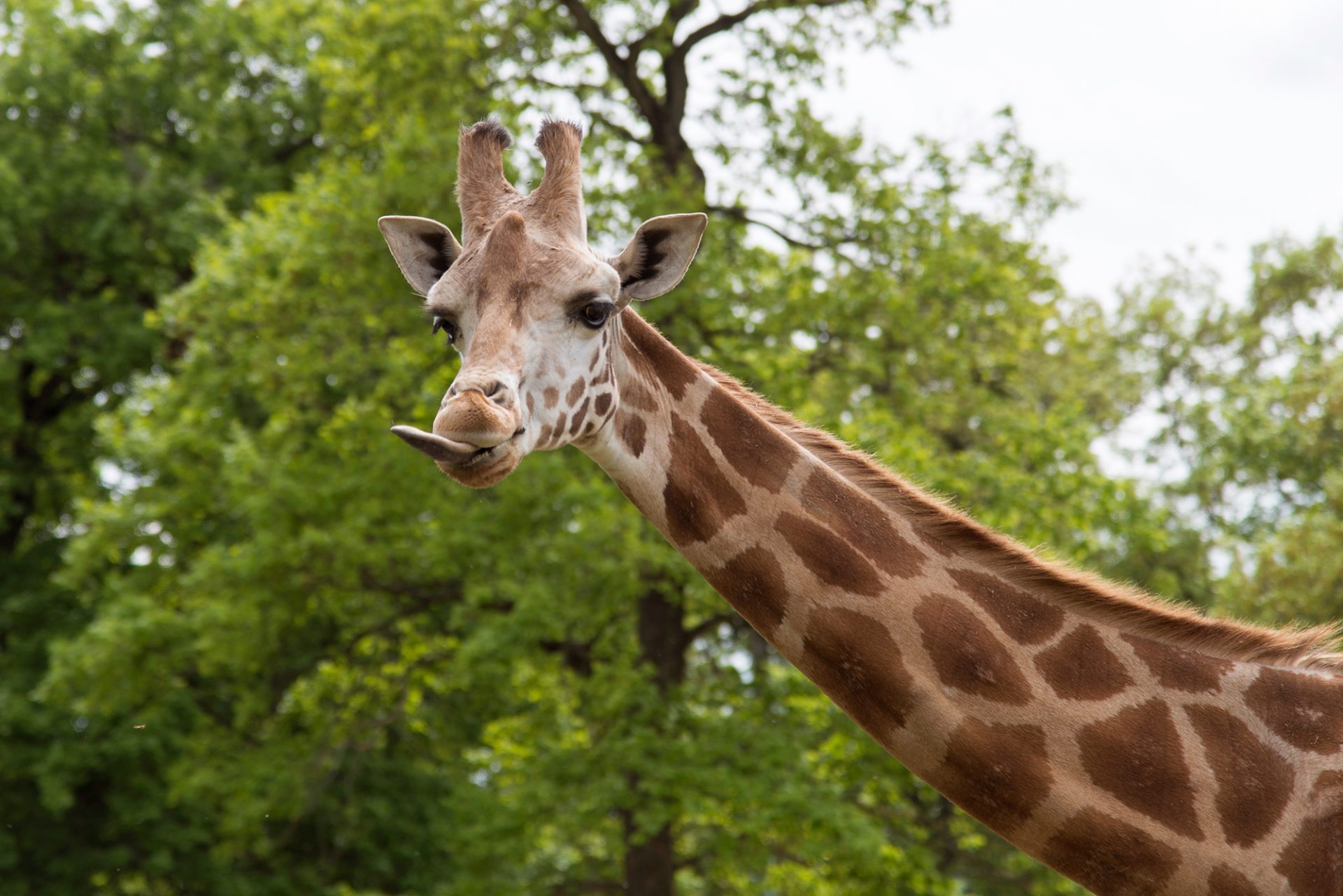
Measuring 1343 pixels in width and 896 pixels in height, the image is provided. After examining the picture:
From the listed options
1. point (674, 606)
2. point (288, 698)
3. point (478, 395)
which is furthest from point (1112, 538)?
point (478, 395)

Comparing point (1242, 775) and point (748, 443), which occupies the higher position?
point (748, 443)

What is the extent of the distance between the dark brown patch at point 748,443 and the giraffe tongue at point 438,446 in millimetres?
950

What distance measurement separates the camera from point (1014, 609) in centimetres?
353

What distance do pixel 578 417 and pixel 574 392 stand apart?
0.07 metres

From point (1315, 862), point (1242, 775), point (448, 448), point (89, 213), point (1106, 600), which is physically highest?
point (448, 448)

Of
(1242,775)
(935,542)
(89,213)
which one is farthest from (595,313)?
(89,213)

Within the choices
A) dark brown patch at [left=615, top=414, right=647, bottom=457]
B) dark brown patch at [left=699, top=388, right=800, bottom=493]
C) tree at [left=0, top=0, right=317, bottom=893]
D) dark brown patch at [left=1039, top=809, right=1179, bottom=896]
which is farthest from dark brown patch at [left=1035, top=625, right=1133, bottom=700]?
tree at [left=0, top=0, right=317, bottom=893]

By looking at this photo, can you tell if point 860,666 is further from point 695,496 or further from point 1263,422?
point 1263,422

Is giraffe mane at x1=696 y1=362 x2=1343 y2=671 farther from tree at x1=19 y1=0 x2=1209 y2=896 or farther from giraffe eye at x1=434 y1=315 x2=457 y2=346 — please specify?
tree at x1=19 y1=0 x2=1209 y2=896

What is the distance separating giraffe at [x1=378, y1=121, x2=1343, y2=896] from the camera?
10.8 feet

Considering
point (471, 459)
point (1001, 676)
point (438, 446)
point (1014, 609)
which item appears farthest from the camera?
point (1014, 609)

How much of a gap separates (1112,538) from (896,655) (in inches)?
525

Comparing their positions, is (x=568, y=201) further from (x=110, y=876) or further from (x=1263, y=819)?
(x=110, y=876)

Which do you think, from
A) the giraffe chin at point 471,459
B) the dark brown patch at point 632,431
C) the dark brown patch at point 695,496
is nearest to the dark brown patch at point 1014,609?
the dark brown patch at point 695,496
